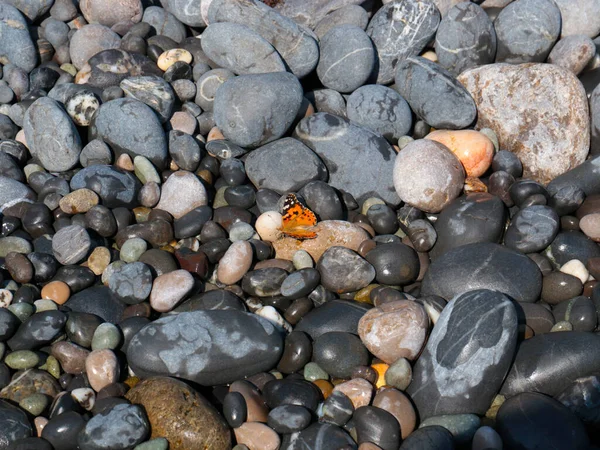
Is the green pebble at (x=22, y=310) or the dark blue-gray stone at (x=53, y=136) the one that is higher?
the dark blue-gray stone at (x=53, y=136)

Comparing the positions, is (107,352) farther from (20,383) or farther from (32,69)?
(32,69)

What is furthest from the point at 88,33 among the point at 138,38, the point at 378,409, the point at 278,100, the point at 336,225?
the point at 378,409

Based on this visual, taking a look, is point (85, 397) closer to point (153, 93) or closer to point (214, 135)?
point (214, 135)

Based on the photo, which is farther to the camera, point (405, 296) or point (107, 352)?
point (405, 296)

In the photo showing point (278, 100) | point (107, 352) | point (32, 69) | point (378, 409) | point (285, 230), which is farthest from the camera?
point (32, 69)

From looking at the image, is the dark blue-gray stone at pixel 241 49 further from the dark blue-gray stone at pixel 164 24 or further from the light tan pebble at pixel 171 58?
the dark blue-gray stone at pixel 164 24

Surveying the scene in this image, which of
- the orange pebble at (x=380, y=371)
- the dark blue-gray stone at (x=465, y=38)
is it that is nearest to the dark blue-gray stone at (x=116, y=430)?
the orange pebble at (x=380, y=371)

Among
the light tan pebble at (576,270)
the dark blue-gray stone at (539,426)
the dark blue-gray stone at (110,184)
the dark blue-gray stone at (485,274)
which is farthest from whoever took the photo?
the dark blue-gray stone at (110,184)
